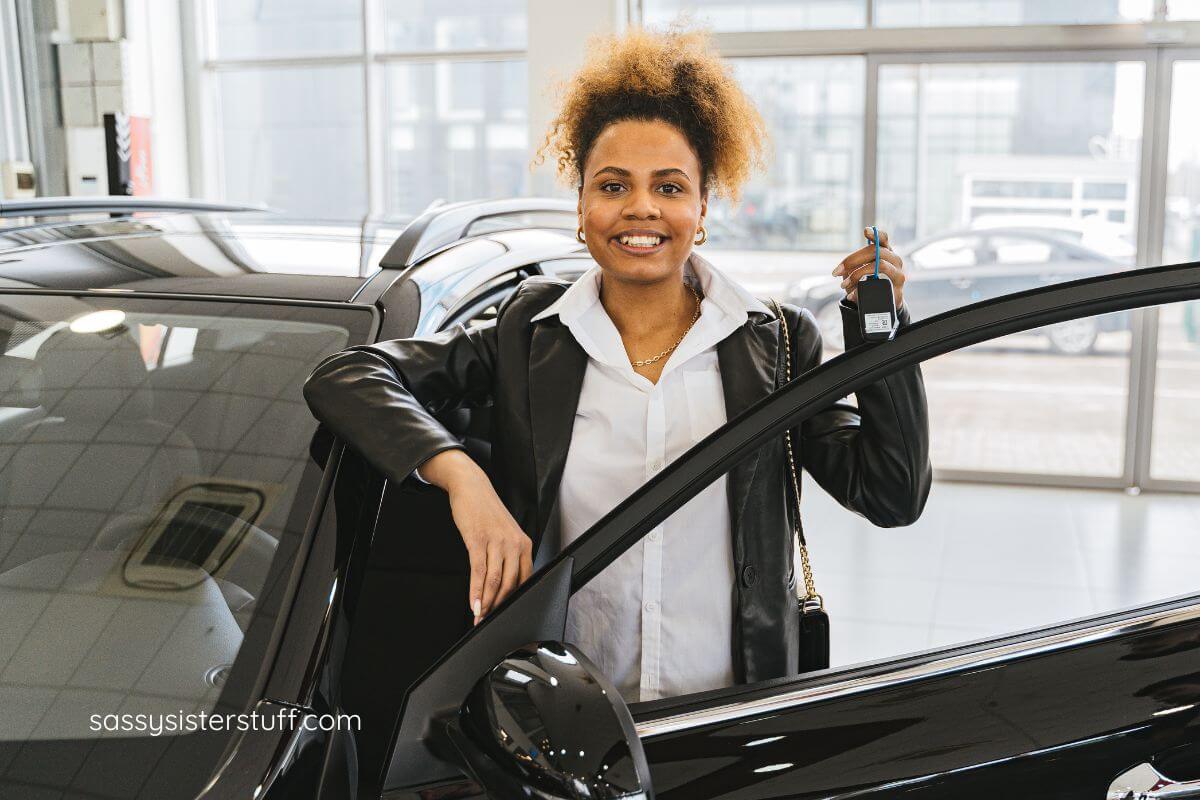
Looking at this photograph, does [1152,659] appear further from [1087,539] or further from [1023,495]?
[1023,495]

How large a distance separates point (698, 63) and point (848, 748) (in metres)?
0.91

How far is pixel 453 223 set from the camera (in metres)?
1.74

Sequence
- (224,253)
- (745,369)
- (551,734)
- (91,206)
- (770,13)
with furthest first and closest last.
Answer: (770,13) < (91,206) < (224,253) < (745,369) < (551,734)

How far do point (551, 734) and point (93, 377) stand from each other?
861 mm

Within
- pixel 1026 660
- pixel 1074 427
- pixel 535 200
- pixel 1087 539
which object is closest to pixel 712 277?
pixel 1026 660

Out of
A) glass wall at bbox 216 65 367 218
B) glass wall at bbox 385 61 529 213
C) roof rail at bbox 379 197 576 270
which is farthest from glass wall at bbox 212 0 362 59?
roof rail at bbox 379 197 576 270

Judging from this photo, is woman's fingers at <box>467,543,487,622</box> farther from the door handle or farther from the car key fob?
the door handle

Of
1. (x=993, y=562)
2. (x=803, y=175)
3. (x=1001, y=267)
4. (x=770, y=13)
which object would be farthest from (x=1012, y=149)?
(x=993, y=562)

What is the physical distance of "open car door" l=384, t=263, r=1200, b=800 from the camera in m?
0.92

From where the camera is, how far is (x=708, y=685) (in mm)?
1339

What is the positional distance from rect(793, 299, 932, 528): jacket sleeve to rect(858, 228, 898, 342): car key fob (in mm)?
83

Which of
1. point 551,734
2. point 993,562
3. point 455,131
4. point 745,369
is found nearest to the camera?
point 551,734

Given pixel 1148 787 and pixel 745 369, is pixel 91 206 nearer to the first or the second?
pixel 745 369

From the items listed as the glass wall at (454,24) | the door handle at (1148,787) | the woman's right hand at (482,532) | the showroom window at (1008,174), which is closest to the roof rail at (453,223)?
the woman's right hand at (482,532)
